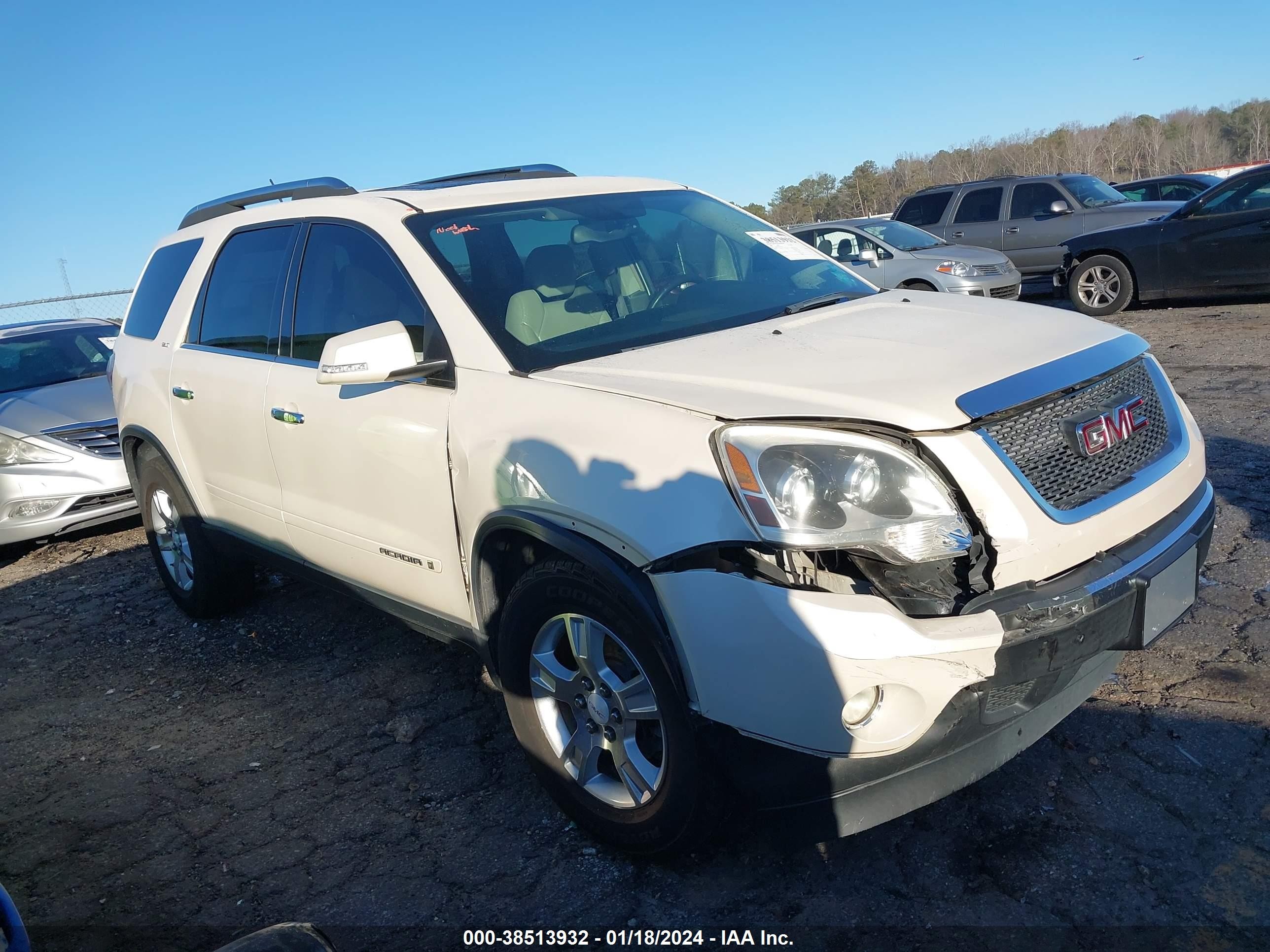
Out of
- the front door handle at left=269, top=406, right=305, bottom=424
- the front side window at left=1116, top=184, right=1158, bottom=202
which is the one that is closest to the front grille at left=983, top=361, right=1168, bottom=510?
the front door handle at left=269, top=406, right=305, bottom=424

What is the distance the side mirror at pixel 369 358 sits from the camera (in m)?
2.90

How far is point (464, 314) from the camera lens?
3.04 meters

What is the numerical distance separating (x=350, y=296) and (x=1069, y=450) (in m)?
2.52

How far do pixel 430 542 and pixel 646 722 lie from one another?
97 centimetres

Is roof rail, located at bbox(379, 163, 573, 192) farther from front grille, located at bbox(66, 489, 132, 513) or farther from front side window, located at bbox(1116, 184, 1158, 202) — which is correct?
front side window, located at bbox(1116, 184, 1158, 202)

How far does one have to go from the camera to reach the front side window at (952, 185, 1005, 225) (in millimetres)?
14523

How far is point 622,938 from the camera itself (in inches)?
97.5

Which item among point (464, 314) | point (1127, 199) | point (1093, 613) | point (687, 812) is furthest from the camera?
point (1127, 199)

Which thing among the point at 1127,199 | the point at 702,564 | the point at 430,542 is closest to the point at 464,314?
the point at 430,542

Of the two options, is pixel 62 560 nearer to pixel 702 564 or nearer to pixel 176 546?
pixel 176 546

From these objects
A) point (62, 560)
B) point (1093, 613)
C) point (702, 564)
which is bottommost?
point (62, 560)

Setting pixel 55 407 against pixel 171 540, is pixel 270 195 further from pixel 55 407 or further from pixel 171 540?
pixel 55 407

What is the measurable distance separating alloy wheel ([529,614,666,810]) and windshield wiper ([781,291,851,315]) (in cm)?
136

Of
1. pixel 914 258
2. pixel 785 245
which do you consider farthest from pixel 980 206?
pixel 785 245
